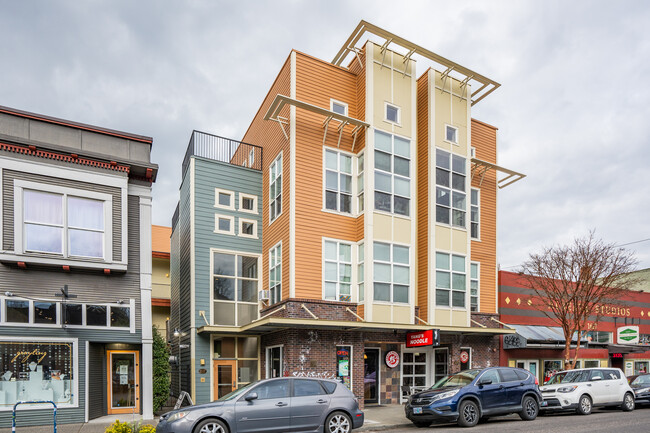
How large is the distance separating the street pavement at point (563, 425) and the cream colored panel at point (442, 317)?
4155 millimetres

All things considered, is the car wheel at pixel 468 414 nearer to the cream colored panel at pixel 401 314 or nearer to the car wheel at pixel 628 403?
the cream colored panel at pixel 401 314

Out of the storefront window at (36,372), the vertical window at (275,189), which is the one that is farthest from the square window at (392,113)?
the storefront window at (36,372)

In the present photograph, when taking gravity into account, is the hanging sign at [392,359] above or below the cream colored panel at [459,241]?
below

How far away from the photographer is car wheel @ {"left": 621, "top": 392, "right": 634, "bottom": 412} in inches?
647

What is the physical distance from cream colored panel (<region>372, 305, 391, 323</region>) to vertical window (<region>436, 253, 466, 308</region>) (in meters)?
2.43

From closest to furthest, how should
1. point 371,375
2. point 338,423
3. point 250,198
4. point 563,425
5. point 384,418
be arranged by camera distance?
point 338,423 → point 563,425 → point 384,418 → point 371,375 → point 250,198

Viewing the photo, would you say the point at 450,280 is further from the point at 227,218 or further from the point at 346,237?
the point at 227,218

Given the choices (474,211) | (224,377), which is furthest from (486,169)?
(224,377)

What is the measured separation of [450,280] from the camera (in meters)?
19.4

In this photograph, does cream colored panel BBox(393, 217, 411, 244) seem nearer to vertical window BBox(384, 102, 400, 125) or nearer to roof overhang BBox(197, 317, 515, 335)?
roof overhang BBox(197, 317, 515, 335)

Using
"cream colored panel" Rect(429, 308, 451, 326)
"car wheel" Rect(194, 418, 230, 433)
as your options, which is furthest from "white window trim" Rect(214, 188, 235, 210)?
"car wheel" Rect(194, 418, 230, 433)

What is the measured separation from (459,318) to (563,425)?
21.6 ft

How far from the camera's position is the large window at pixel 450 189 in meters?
19.9

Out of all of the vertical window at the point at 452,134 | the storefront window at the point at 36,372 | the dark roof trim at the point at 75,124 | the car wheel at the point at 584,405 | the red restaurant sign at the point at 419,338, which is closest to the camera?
the storefront window at the point at 36,372
